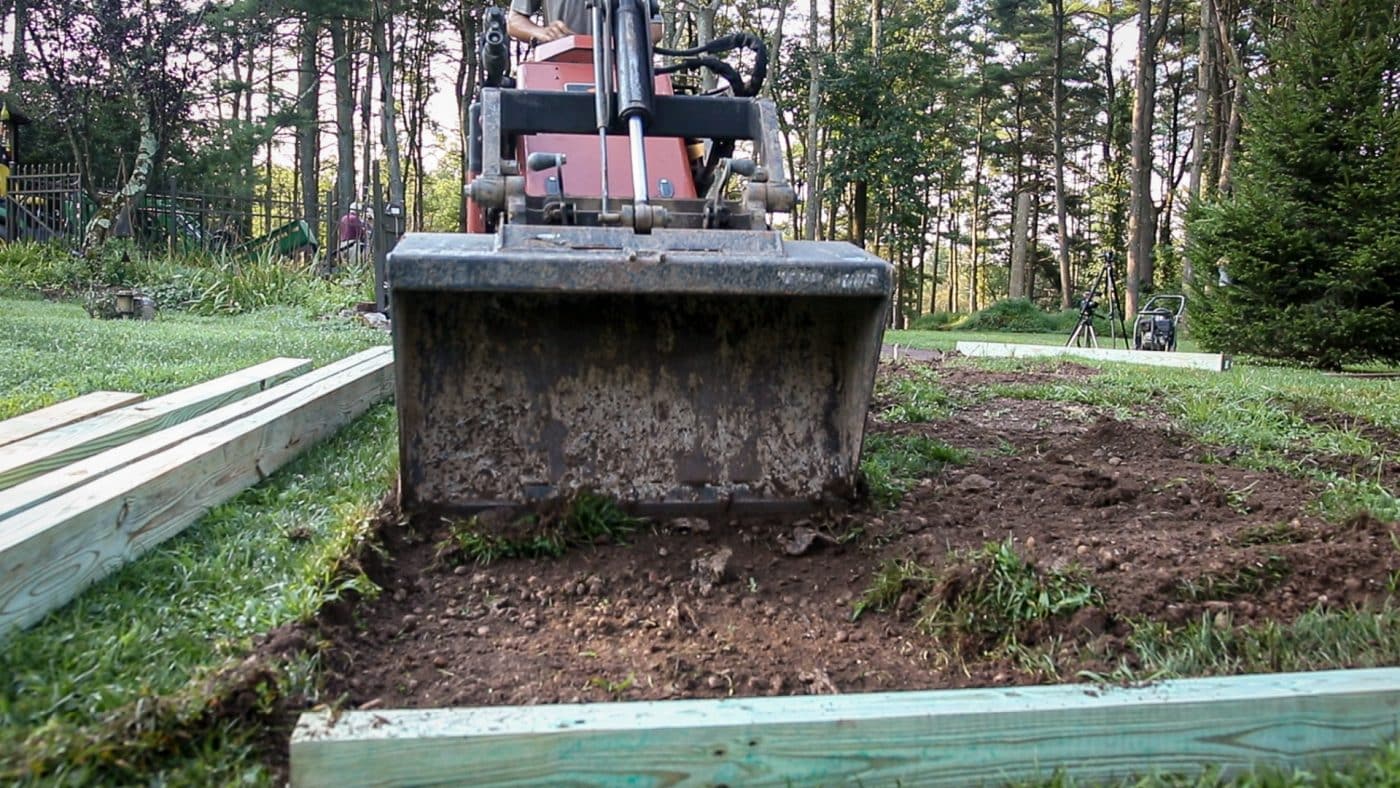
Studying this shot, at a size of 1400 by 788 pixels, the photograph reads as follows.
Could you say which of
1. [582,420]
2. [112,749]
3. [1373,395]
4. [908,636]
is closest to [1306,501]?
[908,636]

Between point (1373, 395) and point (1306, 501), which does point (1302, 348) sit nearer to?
point (1373, 395)

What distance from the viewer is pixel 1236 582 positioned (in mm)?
2750

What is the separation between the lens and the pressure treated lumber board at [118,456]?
2797mm

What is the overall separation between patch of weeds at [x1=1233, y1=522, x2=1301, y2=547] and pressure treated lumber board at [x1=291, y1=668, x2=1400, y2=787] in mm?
1157

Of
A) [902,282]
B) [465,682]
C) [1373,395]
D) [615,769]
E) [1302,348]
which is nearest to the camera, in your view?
[615,769]

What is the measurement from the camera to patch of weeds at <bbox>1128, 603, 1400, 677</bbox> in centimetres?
232

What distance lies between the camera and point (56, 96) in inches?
590

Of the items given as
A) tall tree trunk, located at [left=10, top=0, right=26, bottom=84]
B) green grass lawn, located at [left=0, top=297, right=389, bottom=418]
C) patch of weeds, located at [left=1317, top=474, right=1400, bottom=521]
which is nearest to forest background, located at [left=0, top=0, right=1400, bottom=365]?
tall tree trunk, located at [left=10, top=0, right=26, bottom=84]

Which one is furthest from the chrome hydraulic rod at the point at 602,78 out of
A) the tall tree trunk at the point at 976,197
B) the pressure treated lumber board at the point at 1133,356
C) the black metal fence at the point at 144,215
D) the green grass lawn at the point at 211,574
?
the tall tree trunk at the point at 976,197

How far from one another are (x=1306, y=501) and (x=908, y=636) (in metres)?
1.93

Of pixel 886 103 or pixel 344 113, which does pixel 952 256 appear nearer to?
pixel 886 103

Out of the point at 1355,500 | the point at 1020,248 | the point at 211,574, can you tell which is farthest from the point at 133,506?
the point at 1020,248

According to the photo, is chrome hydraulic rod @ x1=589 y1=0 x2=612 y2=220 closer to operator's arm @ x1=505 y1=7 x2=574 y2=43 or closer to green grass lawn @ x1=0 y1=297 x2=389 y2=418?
operator's arm @ x1=505 y1=7 x2=574 y2=43

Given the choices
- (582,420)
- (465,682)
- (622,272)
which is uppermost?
(622,272)
